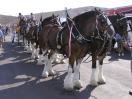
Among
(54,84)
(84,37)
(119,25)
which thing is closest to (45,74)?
(54,84)

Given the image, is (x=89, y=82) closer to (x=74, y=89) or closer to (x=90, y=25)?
(x=74, y=89)

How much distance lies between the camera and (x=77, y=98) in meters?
9.05

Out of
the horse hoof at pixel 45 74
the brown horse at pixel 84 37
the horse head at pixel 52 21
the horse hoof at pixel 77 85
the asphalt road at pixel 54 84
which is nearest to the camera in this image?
the asphalt road at pixel 54 84

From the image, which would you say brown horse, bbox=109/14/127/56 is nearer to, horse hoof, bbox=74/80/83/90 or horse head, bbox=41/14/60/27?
horse hoof, bbox=74/80/83/90

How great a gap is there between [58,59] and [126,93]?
680 centimetres

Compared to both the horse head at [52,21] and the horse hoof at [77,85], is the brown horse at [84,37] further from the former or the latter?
the horse head at [52,21]

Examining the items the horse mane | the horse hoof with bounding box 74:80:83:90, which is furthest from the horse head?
Answer: the horse hoof with bounding box 74:80:83:90

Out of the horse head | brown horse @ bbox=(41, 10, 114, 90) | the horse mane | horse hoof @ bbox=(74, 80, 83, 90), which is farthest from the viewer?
the horse head

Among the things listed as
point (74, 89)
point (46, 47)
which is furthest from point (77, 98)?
point (46, 47)

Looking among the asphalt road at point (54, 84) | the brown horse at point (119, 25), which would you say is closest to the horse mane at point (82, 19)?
the brown horse at point (119, 25)

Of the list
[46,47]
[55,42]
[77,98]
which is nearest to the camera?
[77,98]

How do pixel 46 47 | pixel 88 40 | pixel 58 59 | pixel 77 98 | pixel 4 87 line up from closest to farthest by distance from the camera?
pixel 77 98 → pixel 88 40 → pixel 4 87 → pixel 46 47 → pixel 58 59

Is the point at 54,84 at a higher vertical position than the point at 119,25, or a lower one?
lower

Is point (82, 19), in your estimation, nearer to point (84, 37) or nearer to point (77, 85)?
point (84, 37)
